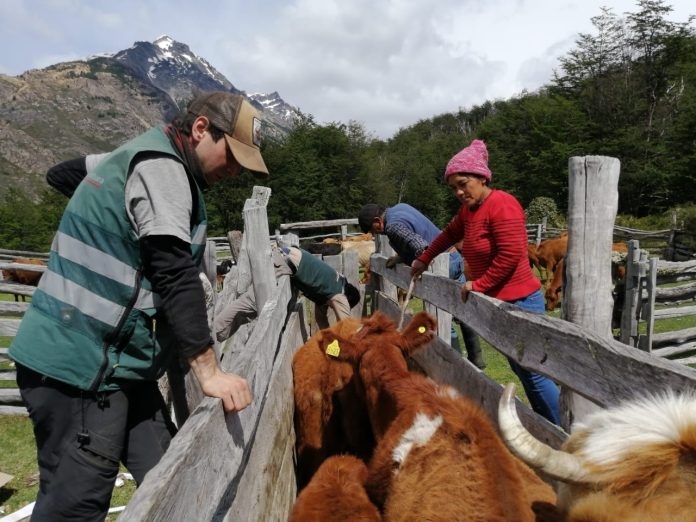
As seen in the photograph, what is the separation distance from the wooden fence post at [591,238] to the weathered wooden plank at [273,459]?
1.67m

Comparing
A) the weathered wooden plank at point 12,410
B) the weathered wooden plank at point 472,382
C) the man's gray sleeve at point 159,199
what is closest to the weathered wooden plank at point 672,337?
the weathered wooden plank at point 472,382

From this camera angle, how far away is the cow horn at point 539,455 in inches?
55.2

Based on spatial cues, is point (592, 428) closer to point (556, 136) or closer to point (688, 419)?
point (688, 419)

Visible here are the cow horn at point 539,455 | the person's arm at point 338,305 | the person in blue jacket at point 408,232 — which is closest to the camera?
the cow horn at point 539,455

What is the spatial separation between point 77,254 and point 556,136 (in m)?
52.9

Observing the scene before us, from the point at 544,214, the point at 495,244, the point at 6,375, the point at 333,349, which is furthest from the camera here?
the point at 544,214

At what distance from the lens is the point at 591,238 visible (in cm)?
228

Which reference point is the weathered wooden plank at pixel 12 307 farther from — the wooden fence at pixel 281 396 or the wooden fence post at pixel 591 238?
the wooden fence post at pixel 591 238

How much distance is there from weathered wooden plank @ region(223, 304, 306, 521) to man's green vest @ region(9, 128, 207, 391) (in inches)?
31.3

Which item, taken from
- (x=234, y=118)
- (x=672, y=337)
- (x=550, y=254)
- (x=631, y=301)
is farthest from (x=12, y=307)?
(x=550, y=254)

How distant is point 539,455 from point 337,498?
→ 5.23ft

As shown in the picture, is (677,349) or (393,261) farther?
(677,349)

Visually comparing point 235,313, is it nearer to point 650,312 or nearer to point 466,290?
point 466,290

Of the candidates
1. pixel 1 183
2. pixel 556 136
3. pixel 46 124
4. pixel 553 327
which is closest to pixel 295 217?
pixel 556 136
